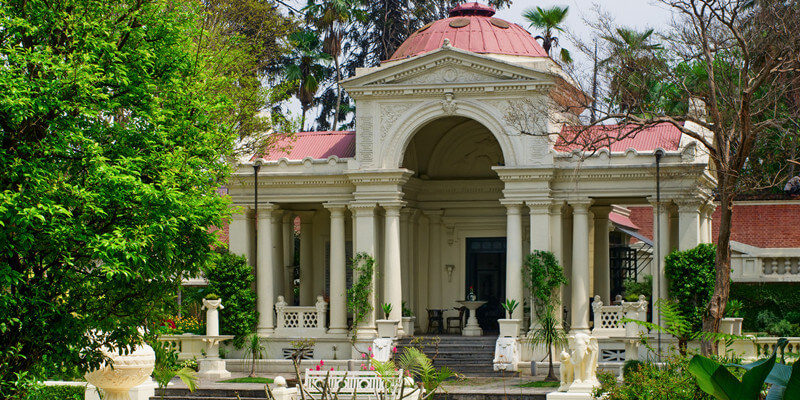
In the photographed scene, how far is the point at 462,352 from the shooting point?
93.8 feet

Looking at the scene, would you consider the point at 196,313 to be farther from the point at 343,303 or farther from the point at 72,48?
the point at 72,48

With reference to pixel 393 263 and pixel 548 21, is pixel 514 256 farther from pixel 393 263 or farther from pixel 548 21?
pixel 548 21

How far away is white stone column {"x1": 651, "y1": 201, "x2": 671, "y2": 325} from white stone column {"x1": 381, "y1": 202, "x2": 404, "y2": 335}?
6600 mm

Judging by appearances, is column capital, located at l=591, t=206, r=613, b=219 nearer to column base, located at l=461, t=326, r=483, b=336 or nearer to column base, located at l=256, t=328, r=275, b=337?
column base, located at l=461, t=326, r=483, b=336

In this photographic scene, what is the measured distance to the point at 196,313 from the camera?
36.6 m

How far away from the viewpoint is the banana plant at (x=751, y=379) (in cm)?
809

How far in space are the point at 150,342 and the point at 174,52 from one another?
13.7 ft

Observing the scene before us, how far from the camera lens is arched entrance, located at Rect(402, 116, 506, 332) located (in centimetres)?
3359

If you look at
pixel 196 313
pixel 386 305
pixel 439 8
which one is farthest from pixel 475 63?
pixel 439 8

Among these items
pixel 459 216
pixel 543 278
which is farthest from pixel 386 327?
pixel 459 216

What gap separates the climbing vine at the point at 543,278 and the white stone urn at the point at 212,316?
Result: 7.98m

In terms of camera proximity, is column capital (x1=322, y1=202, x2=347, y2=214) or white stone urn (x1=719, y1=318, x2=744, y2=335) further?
column capital (x1=322, y1=202, x2=347, y2=214)

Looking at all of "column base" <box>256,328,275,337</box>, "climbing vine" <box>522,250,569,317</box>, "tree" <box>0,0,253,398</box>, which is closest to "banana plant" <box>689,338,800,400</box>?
"tree" <box>0,0,253,398</box>

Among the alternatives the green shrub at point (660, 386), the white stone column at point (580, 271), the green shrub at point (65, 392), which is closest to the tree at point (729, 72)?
the green shrub at point (660, 386)
